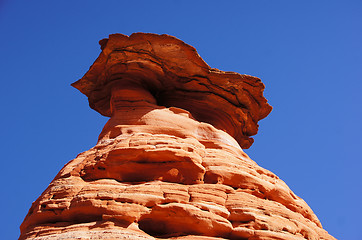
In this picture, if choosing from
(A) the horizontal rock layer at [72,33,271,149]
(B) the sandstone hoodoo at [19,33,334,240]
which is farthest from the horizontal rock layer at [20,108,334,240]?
(A) the horizontal rock layer at [72,33,271,149]

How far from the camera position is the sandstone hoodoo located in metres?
9.11

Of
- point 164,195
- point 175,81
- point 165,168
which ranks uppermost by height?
point 175,81

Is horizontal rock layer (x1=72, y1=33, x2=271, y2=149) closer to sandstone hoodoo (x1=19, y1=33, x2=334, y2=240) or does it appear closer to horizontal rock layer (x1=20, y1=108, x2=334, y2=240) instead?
sandstone hoodoo (x1=19, y1=33, x2=334, y2=240)

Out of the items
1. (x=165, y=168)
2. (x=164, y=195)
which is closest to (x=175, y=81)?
(x=165, y=168)

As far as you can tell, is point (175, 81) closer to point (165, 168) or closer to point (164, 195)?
point (165, 168)

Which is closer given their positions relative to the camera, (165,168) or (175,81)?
(165,168)

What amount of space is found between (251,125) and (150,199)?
772cm

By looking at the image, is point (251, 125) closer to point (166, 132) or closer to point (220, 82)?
point (220, 82)

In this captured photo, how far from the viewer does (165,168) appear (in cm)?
1041

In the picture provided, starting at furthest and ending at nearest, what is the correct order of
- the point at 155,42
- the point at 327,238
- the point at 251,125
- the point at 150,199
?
the point at 251,125
the point at 155,42
the point at 327,238
the point at 150,199

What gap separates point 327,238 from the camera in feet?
37.8

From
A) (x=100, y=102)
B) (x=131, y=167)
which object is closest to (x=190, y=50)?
(x=100, y=102)

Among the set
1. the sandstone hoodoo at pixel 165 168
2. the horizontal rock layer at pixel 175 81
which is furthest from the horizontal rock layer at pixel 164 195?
the horizontal rock layer at pixel 175 81

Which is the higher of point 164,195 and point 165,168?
point 165,168
